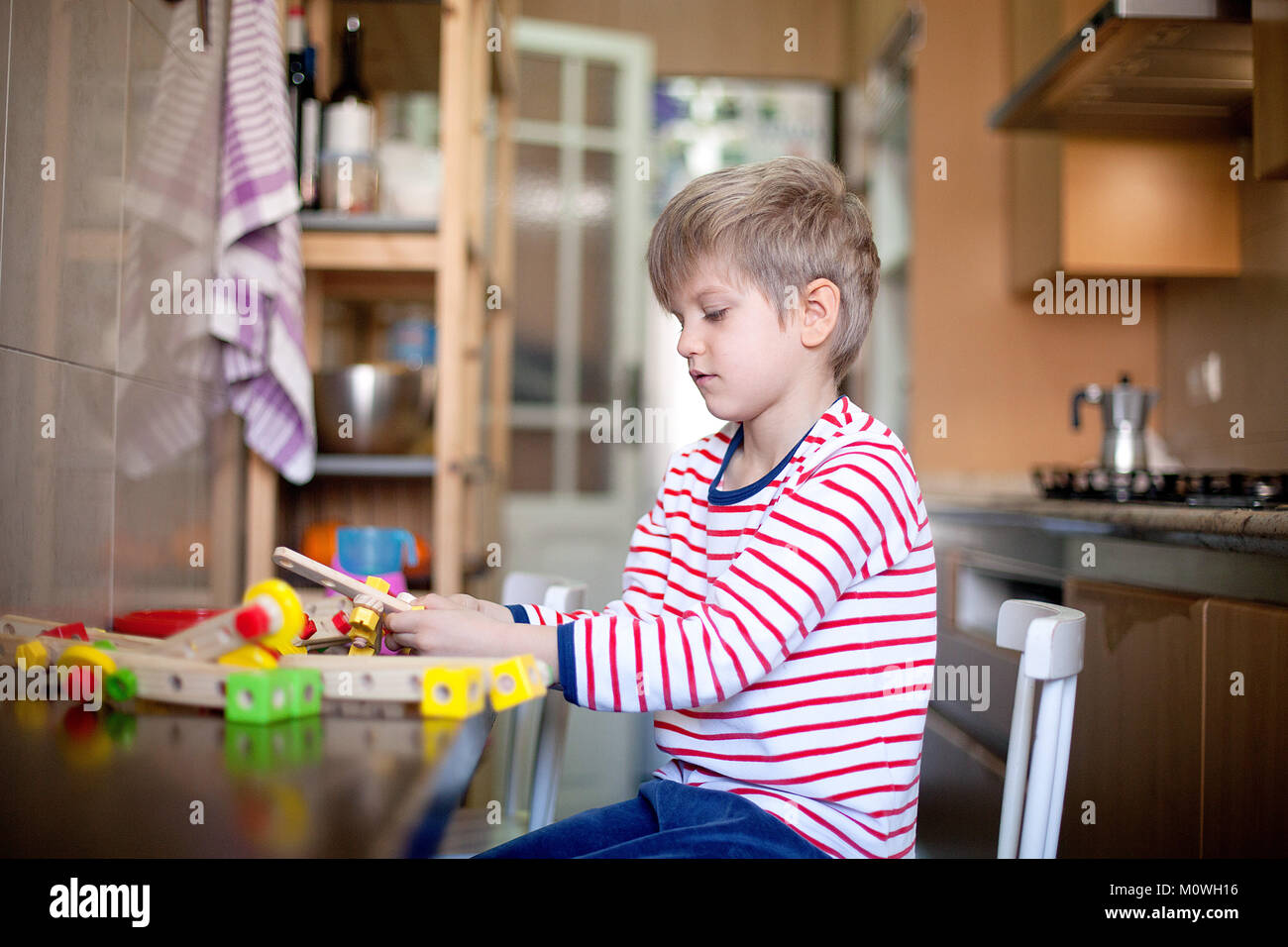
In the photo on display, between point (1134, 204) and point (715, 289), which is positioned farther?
point (1134, 204)

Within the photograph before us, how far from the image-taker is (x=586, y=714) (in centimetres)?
230

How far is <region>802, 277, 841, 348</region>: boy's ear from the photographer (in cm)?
73

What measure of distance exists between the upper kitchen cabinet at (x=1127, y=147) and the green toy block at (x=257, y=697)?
49.3 inches

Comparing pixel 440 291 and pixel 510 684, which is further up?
pixel 440 291

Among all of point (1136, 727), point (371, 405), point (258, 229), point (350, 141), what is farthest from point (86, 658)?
point (1136, 727)

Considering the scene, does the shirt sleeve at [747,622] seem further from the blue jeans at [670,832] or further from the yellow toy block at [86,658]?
the yellow toy block at [86,658]

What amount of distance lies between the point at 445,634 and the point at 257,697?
0.10m

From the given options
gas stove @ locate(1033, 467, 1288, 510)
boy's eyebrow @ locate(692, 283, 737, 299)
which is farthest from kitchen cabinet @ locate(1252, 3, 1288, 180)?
boy's eyebrow @ locate(692, 283, 737, 299)

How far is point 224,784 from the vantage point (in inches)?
15.5

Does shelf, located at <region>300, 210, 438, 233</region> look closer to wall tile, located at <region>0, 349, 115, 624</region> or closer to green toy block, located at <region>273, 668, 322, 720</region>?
wall tile, located at <region>0, 349, 115, 624</region>

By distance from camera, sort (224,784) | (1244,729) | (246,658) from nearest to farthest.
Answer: (224,784)
(246,658)
(1244,729)

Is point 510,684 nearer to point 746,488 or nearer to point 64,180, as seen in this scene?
point 746,488

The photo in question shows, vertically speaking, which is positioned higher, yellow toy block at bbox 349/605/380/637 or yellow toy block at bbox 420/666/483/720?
yellow toy block at bbox 349/605/380/637

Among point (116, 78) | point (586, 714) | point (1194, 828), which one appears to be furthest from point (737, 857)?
point (586, 714)
